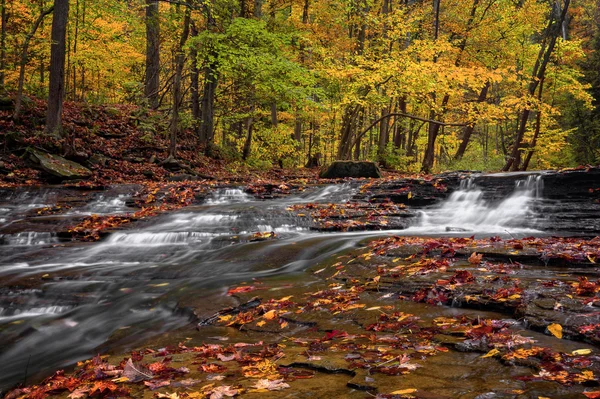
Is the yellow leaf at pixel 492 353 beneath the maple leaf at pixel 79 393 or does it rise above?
above

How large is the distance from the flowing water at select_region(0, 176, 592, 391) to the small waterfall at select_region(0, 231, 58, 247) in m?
0.02

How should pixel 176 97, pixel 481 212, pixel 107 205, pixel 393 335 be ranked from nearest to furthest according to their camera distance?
pixel 393 335 → pixel 481 212 → pixel 107 205 → pixel 176 97

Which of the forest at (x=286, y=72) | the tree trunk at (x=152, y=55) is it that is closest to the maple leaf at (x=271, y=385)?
the forest at (x=286, y=72)

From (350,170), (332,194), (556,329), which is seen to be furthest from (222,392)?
(350,170)

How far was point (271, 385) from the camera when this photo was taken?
2289mm

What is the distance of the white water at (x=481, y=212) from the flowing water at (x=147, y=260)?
0.08ft

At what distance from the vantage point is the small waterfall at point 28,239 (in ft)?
27.5

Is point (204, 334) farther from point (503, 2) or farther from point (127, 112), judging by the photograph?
point (503, 2)

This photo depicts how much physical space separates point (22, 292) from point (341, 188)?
337 inches

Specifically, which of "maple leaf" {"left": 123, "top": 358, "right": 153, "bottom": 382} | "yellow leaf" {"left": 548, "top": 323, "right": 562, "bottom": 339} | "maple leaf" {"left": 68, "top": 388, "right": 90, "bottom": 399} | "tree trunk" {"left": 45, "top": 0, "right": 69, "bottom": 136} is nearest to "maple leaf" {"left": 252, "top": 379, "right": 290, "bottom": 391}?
"maple leaf" {"left": 123, "top": 358, "right": 153, "bottom": 382}

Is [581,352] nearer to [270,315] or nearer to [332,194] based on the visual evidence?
[270,315]

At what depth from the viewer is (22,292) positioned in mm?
5711

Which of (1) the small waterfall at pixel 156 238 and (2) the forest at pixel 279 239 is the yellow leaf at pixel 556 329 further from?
(1) the small waterfall at pixel 156 238

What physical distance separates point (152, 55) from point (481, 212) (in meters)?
16.5
